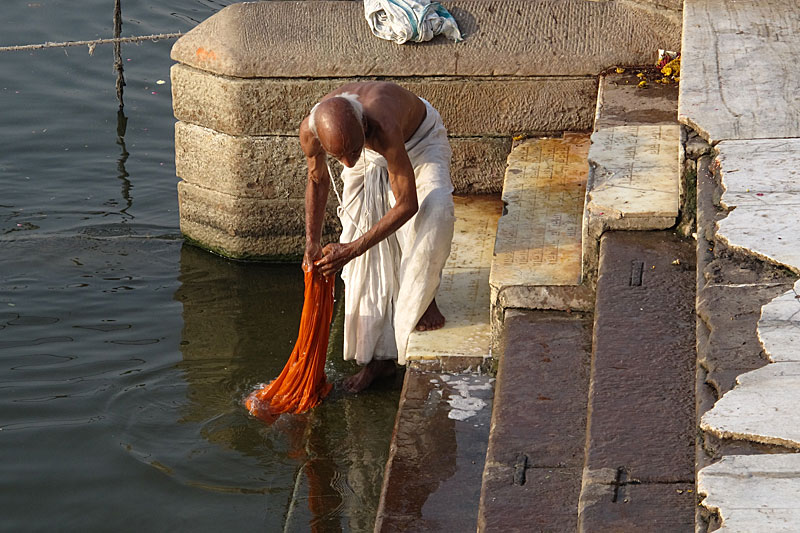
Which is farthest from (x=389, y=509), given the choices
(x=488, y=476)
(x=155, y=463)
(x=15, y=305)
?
(x=15, y=305)

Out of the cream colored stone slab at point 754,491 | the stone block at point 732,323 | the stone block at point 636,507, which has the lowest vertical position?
the stone block at point 636,507

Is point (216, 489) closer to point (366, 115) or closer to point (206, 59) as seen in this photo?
point (366, 115)

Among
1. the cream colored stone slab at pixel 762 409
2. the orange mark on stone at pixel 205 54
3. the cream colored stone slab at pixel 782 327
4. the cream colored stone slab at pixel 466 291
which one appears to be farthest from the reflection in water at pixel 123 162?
the cream colored stone slab at pixel 762 409

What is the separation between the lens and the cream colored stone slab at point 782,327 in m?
3.14

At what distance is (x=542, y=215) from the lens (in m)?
5.48

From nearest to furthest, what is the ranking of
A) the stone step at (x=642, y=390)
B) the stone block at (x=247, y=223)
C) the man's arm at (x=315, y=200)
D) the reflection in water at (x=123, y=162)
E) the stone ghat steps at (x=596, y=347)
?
the stone step at (x=642, y=390)
the stone ghat steps at (x=596, y=347)
the man's arm at (x=315, y=200)
the stone block at (x=247, y=223)
the reflection in water at (x=123, y=162)

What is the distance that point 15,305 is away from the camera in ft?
20.9

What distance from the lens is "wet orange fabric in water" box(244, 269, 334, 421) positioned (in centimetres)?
497

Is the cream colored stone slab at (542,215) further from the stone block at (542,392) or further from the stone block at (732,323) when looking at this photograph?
the stone block at (732,323)

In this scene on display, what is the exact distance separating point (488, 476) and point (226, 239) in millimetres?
3894

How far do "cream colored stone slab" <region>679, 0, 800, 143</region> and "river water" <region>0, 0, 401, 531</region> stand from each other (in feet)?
6.71

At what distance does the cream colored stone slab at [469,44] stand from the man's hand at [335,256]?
1.93m

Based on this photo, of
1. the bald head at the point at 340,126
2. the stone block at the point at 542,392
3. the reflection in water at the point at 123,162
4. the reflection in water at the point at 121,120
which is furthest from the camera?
the reflection in water at the point at 121,120

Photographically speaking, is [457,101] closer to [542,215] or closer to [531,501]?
[542,215]
